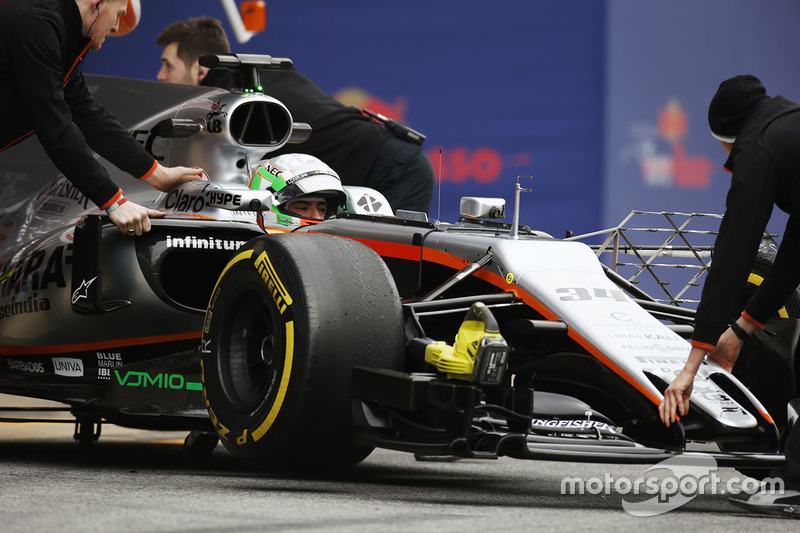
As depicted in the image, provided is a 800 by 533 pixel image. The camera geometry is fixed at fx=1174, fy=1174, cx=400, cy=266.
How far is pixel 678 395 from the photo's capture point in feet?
12.0

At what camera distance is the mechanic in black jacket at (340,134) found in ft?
25.1

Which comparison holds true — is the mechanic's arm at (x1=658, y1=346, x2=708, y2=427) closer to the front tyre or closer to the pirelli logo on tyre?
the front tyre

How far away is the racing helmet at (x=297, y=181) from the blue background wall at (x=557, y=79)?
3131 mm

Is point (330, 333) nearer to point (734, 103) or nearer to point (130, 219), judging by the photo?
point (130, 219)

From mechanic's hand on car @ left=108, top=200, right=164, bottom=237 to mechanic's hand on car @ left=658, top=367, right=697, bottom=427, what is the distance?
2.30 m

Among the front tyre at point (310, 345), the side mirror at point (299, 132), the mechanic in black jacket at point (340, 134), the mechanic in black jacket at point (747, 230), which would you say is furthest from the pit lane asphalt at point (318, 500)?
the mechanic in black jacket at point (340, 134)

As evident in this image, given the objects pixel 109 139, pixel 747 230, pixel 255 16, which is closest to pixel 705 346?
pixel 747 230

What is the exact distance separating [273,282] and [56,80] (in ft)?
4.83

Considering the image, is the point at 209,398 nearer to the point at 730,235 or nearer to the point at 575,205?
the point at 730,235

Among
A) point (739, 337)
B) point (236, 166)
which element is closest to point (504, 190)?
point (236, 166)

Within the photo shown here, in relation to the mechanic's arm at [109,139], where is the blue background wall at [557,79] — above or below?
above

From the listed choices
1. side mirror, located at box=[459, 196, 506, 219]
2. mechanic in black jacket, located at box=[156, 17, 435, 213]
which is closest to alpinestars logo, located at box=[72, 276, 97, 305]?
side mirror, located at box=[459, 196, 506, 219]

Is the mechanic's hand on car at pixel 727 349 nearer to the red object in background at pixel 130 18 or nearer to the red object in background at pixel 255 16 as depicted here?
the red object in background at pixel 130 18

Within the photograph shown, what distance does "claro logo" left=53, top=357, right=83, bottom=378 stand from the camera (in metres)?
4.96
